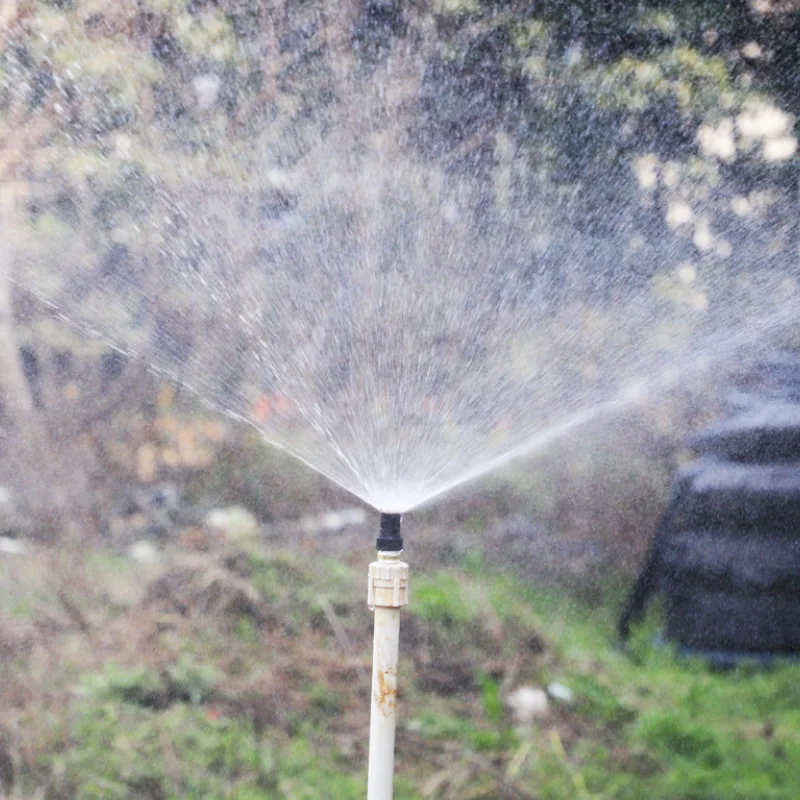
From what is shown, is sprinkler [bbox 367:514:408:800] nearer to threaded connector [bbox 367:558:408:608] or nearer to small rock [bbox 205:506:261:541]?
threaded connector [bbox 367:558:408:608]

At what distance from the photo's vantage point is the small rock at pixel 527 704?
2.59m

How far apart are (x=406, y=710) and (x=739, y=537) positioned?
3.73ft

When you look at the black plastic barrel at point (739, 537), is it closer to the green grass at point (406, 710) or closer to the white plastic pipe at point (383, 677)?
the green grass at point (406, 710)

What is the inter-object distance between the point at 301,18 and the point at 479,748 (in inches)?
88.3

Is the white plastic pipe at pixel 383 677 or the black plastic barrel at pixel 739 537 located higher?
the black plastic barrel at pixel 739 537

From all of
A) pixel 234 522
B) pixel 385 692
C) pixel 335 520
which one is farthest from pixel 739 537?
pixel 385 692

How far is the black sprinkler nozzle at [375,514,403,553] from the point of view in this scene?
1658mm

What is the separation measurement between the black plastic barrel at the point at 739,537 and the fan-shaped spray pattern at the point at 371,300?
0.26 metres

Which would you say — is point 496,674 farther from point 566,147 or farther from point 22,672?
point 566,147

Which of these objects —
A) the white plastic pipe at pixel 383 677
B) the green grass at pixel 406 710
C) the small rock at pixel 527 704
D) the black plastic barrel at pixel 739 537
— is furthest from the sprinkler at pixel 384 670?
the black plastic barrel at pixel 739 537

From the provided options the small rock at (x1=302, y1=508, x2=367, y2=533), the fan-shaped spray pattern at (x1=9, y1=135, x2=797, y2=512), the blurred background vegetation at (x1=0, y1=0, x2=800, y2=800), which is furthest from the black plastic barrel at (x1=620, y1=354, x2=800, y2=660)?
the small rock at (x1=302, y1=508, x2=367, y2=533)

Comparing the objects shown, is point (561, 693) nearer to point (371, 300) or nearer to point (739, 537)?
point (739, 537)

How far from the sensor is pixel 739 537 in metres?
2.95

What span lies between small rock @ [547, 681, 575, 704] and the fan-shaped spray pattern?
0.73m
